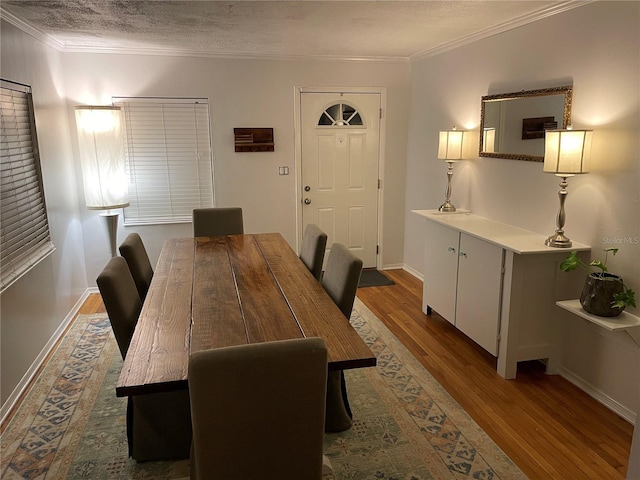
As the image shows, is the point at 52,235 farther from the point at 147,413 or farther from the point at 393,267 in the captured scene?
the point at 393,267

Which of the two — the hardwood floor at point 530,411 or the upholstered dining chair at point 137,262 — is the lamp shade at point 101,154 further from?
the hardwood floor at point 530,411

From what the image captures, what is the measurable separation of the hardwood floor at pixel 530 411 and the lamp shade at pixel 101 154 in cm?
268

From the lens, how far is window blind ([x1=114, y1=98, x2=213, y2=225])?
459cm

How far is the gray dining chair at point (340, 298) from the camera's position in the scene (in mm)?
2379

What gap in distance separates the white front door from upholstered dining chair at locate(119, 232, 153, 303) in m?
2.33

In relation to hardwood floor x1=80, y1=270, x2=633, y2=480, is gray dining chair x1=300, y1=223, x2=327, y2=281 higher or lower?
higher

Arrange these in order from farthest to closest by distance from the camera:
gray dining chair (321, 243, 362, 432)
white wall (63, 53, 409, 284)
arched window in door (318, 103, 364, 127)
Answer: arched window in door (318, 103, 364, 127)
white wall (63, 53, 409, 284)
gray dining chair (321, 243, 362, 432)

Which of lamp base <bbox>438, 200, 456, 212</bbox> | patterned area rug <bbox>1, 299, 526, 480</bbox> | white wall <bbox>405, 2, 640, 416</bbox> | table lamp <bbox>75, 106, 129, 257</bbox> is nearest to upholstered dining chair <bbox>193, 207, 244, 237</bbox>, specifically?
table lamp <bbox>75, 106, 129, 257</bbox>

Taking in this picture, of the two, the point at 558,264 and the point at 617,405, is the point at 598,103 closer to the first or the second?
the point at 558,264

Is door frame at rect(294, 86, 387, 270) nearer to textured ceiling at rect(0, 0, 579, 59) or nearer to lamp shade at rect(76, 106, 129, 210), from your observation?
textured ceiling at rect(0, 0, 579, 59)

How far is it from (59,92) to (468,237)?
362cm

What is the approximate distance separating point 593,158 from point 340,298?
1.71m

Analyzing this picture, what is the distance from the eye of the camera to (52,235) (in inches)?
146

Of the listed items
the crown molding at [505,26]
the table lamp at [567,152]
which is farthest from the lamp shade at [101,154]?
the table lamp at [567,152]
